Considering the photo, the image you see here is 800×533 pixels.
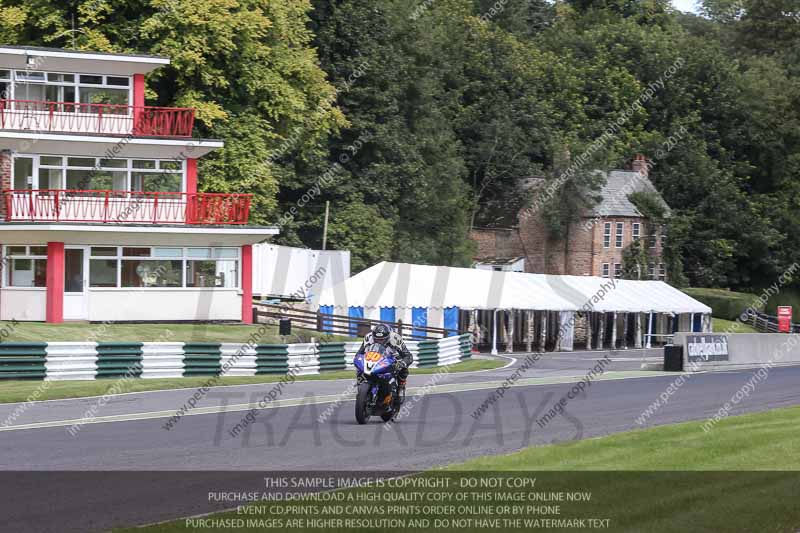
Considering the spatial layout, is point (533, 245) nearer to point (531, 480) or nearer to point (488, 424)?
point (488, 424)

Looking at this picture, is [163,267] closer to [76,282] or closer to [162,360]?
[76,282]

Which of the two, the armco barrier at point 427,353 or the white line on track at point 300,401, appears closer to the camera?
the white line on track at point 300,401

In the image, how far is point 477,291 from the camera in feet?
168

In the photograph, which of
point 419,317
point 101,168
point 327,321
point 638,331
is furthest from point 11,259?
point 638,331

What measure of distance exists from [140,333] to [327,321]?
9.92 m

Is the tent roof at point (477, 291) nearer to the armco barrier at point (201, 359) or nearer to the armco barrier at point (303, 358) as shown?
the armco barrier at point (303, 358)

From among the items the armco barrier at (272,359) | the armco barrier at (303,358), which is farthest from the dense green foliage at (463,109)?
the armco barrier at (272,359)

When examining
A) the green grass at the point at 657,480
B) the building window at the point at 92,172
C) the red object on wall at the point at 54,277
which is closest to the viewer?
the green grass at the point at 657,480

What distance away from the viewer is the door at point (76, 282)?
3903cm

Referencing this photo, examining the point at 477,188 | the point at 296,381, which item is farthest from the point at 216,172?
the point at 477,188

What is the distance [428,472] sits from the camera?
13.7m

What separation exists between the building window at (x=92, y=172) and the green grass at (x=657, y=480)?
2608cm

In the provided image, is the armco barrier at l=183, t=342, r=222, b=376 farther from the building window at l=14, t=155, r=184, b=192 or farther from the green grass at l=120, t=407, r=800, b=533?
the green grass at l=120, t=407, r=800, b=533

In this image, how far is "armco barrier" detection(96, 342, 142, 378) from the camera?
97.6 ft
